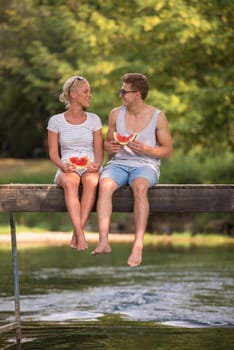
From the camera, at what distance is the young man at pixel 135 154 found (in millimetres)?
11742

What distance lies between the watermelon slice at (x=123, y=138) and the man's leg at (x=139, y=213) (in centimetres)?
34

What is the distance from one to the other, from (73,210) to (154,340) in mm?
2559

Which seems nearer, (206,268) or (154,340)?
(154,340)

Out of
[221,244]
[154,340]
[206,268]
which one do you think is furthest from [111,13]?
[154,340]

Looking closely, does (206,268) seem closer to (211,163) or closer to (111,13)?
(211,163)

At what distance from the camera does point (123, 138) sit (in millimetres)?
11922

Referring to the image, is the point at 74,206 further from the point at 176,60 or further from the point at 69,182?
the point at 176,60

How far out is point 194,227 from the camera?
113 ft

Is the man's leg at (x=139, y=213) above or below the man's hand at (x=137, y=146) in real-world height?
below

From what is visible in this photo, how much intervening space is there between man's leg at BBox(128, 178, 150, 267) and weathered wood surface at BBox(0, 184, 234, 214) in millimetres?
220

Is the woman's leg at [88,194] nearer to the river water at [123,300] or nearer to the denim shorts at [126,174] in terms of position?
the denim shorts at [126,174]

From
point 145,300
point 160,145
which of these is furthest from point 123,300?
point 160,145

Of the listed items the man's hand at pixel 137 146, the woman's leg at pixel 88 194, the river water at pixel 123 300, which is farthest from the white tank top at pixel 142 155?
the river water at pixel 123 300

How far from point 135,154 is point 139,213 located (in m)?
0.60
